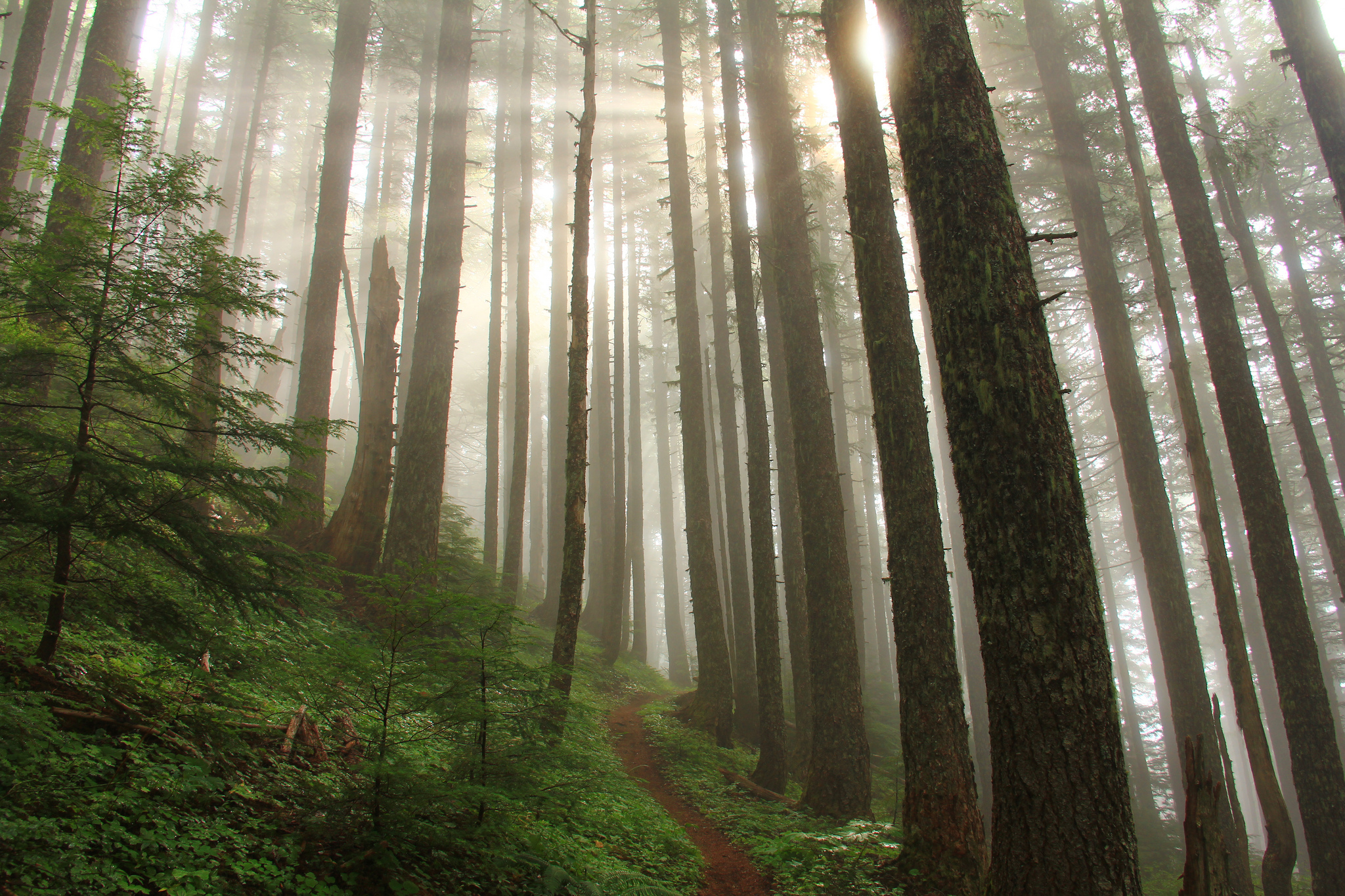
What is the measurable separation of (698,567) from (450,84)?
10106 millimetres

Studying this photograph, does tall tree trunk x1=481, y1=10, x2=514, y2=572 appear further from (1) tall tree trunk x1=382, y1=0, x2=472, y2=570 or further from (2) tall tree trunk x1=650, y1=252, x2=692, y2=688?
(1) tall tree trunk x1=382, y1=0, x2=472, y2=570

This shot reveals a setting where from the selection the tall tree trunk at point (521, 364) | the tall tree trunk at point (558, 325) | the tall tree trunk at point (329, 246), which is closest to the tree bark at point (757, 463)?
the tall tree trunk at point (521, 364)

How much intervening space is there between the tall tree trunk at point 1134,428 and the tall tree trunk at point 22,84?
16.2m

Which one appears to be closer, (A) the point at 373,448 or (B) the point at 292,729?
(B) the point at 292,729

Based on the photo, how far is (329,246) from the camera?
1187 centimetres

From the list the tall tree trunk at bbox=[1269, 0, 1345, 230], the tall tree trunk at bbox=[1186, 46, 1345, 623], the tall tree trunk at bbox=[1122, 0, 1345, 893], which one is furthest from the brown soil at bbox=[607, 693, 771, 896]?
the tall tree trunk at bbox=[1186, 46, 1345, 623]

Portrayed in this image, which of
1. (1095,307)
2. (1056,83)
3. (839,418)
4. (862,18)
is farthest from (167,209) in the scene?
(839,418)

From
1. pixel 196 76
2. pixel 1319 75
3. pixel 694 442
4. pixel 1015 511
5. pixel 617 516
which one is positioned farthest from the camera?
pixel 196 76

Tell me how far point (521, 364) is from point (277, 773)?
46.6 ft

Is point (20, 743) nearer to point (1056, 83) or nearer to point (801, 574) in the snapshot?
point (801, 574)

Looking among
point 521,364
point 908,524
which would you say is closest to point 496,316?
point 521,364

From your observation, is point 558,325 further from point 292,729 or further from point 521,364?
point 292,729

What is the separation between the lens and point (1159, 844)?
52.5 ft

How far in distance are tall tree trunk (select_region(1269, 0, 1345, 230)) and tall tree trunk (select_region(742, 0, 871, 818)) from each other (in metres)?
7.61
